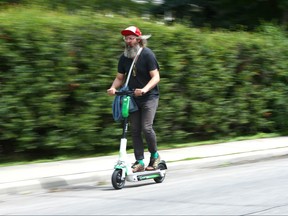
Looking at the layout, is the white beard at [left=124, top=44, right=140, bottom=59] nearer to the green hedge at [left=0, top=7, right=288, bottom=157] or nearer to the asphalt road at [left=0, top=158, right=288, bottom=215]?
the asphalt road at [left=0, top=158, right=288, bottom=215]

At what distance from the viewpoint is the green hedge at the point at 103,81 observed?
9.92 m

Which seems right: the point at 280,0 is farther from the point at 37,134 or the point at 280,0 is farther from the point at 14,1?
the point at 37,134

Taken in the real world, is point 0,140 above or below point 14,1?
below

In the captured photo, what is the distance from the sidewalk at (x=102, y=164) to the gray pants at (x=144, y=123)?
1003 millimetres

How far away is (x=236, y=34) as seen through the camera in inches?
548

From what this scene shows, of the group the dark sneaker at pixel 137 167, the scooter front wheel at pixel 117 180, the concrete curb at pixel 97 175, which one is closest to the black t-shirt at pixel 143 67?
the dark sneaker at pixel 137 167

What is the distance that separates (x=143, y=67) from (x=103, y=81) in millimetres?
2682

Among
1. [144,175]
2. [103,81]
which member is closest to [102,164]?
[103,81]

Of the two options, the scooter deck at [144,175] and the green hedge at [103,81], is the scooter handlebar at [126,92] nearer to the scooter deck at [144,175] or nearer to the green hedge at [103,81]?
the scooter deck at [144,175]

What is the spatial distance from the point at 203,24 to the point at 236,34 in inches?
235

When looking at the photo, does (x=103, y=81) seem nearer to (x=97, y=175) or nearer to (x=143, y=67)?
(x=97, y=175)

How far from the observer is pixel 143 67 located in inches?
328

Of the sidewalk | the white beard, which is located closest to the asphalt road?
the sidewalk

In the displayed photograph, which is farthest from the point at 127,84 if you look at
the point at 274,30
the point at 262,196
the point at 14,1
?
the point at 14,1
